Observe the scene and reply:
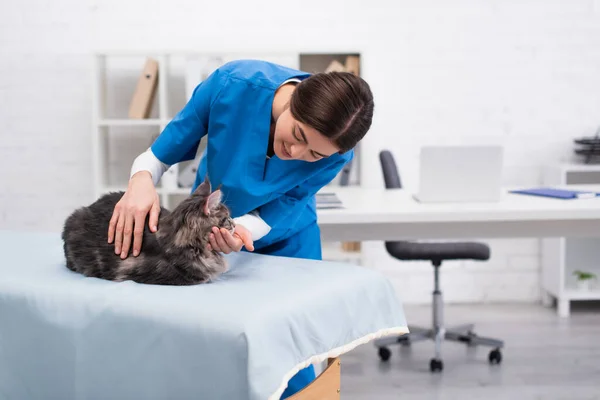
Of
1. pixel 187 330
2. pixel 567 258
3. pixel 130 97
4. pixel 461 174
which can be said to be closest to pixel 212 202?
pixel 187 330

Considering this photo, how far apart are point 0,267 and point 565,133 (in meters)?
3.46

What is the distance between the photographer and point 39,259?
1682 millimetres

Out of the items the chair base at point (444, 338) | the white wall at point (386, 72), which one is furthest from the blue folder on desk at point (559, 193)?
the white wall at point (386, 72)

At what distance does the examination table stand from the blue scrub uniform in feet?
0.66

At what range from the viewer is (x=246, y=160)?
1672mm

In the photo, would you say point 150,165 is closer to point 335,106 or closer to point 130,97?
point 335,106

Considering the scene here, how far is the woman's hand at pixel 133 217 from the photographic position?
4.83 feet

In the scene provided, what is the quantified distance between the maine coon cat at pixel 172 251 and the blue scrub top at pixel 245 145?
19 cm

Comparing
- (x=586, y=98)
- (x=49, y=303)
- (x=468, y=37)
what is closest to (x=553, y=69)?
(x=586, y=98)

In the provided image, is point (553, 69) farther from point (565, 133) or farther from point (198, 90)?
point (198, 90)

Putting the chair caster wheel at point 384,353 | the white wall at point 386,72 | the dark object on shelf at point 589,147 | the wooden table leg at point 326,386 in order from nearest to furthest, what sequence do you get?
the wooden table leg at point 326,386 → the chair caster wheel at point 384,353 → the dark object on shelf at point 589,147 → the white wall at point 386,72

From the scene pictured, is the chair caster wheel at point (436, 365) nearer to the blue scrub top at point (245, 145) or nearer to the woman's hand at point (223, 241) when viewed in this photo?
the blue scrub top at point (245, 145)

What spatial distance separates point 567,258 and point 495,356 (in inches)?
52.5

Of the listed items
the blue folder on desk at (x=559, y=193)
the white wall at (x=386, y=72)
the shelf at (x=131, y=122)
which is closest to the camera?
the blue folder on desk at (x=559, y=193)
